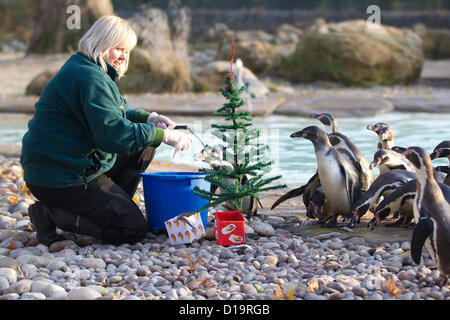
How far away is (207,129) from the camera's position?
28.4 ft

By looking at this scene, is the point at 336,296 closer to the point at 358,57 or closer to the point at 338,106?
the point at 338,106

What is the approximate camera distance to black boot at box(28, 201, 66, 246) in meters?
3.40

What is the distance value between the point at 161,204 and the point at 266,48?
12.4 metres

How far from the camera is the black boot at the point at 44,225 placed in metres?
3.40

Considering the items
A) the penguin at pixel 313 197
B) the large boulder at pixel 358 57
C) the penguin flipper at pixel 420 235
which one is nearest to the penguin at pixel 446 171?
the penguin at pixel 313 197

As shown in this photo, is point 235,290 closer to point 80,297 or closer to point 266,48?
point 80,297

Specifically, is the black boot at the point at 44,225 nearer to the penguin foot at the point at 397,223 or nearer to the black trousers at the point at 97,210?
the black trousers at the point at 97,210

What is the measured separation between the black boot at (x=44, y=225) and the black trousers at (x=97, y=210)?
0.09ft

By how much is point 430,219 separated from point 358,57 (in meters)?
11.2

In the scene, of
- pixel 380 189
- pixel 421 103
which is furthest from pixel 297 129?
pixel 380 189

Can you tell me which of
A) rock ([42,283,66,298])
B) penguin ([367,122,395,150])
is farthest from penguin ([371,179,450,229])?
rock ([42,283,66,298])

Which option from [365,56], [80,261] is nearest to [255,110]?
[365,56]

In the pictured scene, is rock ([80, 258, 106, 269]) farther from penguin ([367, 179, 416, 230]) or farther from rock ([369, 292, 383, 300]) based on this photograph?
penguin ([367, 179, 416, 230])

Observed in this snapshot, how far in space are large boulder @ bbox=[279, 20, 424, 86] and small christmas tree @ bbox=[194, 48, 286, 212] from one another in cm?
1043
